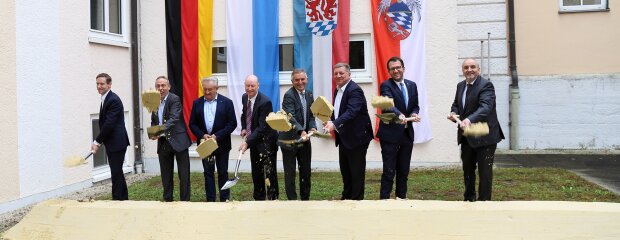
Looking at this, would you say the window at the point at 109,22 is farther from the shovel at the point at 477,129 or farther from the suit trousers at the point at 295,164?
the shovel at the point at 477,129

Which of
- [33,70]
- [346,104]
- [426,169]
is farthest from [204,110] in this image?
[426,169]

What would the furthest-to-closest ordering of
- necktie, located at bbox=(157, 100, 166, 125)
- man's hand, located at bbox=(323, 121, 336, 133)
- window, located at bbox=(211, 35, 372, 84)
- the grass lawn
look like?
1. window, located at bbox=(211, 35, 372, 84)
2. the grass lawn
3. necktie, located at bbox=(157, 100, 166, 125)
4. man's hand, located at bbox=(323, 121, 336, 133)

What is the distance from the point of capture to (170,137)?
693 centimetres

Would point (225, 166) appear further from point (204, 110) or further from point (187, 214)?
point (187, 214)

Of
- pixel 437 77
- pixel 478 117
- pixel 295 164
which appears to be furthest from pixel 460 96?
pixel 437 77

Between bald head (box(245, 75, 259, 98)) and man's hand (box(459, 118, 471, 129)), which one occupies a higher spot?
bald head (box(245, 75, 259, 98))

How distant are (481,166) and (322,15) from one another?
4.96 m

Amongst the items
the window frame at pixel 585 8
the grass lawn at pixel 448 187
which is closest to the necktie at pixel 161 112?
the grass lawn at pixel 448 187

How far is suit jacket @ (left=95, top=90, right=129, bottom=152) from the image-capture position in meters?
6.82

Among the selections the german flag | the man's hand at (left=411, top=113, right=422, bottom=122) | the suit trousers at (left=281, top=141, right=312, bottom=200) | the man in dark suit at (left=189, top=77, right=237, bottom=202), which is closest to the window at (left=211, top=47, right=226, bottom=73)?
the german flag

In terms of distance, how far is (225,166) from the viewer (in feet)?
24.0

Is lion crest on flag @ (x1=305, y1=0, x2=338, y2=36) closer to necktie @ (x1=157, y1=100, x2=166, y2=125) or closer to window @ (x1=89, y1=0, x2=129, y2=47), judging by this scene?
window @ (x1=89, y1=0, x2=129, y2=47)

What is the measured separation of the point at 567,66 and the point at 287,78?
20.9ft

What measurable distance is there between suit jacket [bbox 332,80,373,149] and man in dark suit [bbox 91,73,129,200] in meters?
2.65
